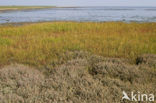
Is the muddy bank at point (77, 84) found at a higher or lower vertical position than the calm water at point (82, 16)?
higher

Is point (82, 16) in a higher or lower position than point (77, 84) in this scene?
lower

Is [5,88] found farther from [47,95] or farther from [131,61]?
[131,61]

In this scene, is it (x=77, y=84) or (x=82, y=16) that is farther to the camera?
(x=82, y=16)

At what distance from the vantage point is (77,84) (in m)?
3.60

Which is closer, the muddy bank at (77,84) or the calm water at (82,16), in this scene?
the muddy bank at (77,84)

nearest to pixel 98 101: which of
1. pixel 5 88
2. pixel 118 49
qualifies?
pixel 5 88

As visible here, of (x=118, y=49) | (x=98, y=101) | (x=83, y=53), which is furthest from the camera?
(x=118, y=49)

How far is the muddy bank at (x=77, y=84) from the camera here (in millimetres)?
3064

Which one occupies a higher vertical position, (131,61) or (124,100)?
(124,100)

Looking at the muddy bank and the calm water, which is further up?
the muddy bank

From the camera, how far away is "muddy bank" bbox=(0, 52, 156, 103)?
306cm

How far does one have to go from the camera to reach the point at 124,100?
3.03m

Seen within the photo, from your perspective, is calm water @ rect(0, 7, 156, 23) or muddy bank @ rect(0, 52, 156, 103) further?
calm water @ rect(0, 7, 156, 23)

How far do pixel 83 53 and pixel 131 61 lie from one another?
1793mm
